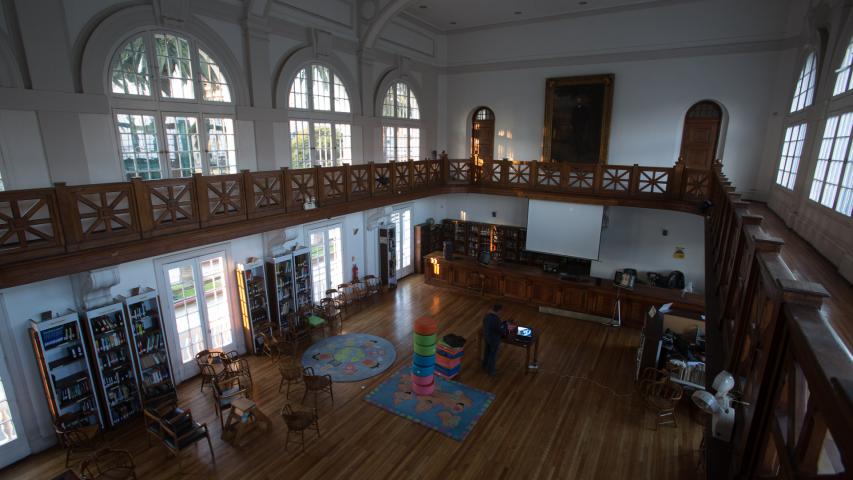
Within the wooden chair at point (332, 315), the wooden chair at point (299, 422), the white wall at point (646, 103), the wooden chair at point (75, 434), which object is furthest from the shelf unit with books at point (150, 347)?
the white wall at point (646, 103)

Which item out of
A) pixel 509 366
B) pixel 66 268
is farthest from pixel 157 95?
pixel 509 366

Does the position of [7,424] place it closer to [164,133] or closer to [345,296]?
[164,133]

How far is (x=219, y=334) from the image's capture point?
29.4ft

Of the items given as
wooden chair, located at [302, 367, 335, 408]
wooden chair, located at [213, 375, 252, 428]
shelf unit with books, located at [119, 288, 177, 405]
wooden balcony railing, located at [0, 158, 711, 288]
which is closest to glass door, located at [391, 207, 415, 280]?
wooden balcony railing, located at [0, 158, 711, 288]

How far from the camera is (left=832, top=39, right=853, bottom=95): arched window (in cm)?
527

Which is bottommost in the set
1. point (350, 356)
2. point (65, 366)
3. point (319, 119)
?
point (350, 356)

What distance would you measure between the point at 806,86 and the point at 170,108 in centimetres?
1225

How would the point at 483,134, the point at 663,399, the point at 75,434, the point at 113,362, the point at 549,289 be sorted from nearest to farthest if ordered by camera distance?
the point at 75,434 → the point at 113,362 → the point at 663,399 → the point at 549,289 → the point at 483,134

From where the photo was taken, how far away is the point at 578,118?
12656 millimetres

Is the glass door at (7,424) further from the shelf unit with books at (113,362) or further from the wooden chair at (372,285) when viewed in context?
the wooden chair at (372,285)

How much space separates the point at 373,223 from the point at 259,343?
15.8ft

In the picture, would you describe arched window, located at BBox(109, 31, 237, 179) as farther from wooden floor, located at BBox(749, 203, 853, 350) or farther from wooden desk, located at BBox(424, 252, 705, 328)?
wooden floor, located at BBox(749, 203, 853, 350)

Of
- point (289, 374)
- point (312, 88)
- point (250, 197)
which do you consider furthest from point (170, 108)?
point (289, 374)

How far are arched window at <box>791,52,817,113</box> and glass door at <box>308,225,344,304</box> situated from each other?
1062cm
